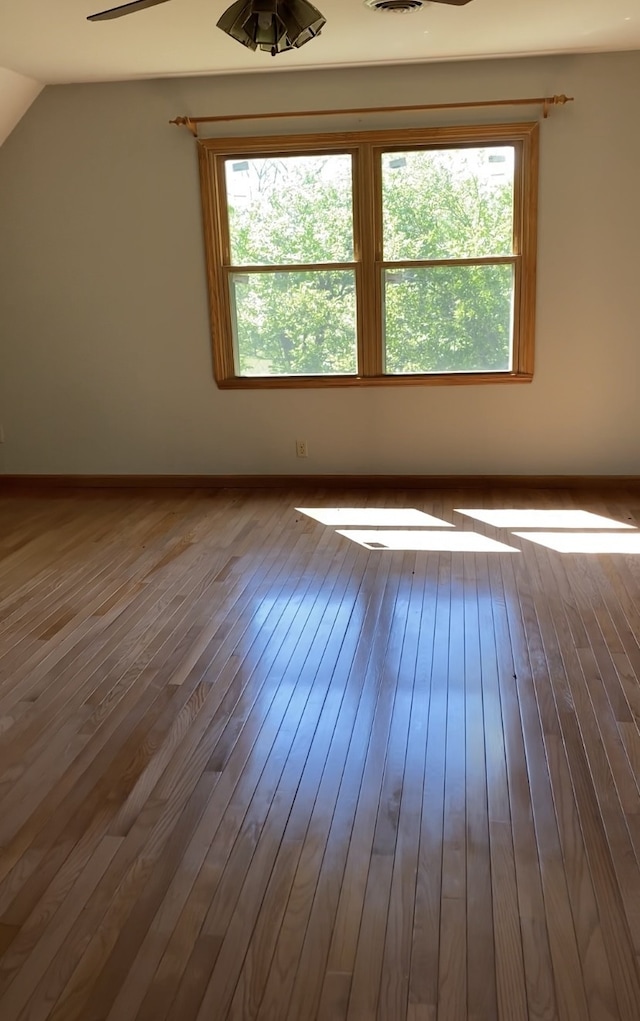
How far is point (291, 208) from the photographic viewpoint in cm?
525

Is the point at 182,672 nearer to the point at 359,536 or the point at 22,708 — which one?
the point at 22,708

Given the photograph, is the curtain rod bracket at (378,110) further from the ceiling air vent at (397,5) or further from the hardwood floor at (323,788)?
the hardwood floor at (323,788)

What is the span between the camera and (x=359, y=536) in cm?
461

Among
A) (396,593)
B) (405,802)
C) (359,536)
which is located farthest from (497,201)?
(405,802)

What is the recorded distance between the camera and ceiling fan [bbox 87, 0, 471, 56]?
2898 mm

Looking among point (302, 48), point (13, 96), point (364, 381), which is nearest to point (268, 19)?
point (302, 48)

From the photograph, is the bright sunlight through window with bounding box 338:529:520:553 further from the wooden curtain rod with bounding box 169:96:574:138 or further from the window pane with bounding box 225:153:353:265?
the wooden curtain rod with bounding box 169:96:574:138

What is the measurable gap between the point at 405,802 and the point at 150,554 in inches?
98.2

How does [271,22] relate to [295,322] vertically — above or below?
above

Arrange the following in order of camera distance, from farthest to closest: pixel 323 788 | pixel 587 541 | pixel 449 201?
1. pixel 449 201
2. pixel 587 541
3. pixel 323 788

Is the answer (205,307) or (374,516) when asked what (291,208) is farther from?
(374,516)

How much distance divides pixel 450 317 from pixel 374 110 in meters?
1.29

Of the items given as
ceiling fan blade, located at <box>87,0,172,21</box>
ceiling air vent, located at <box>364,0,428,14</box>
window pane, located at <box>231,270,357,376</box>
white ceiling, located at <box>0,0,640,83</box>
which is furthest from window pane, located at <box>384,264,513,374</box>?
ceiling fan blade, located at <box>87,0,172,21</box>

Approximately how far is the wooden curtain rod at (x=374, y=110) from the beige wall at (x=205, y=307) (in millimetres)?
57
